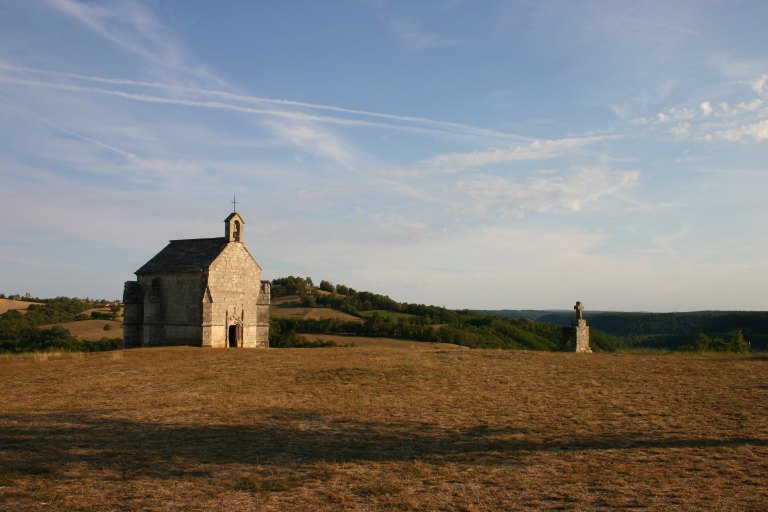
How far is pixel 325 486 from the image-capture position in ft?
29.7

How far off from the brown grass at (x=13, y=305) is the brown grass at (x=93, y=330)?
2120 centimetres

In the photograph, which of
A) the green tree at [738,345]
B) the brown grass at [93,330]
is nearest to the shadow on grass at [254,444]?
the green tree at [738,345]

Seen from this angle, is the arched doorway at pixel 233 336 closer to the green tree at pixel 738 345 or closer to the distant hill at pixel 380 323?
the distant hill at pixel 380 323

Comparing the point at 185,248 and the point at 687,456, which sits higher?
the point at 185,248

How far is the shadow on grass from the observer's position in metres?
10.4

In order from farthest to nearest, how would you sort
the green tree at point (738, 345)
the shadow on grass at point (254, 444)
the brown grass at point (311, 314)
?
1. the brown grass at point (311, 314)
2. the green tree at point (738, 345)
3. the shadow on grass at point (254, 444)

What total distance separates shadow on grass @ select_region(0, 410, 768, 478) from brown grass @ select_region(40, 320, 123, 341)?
49.7 meters

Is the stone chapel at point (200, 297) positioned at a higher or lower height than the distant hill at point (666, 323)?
higher

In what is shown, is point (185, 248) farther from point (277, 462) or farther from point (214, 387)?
point (277, 462)

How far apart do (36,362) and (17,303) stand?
249 ft

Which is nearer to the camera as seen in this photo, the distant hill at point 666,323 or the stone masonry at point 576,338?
the stone masonry at point 576,338

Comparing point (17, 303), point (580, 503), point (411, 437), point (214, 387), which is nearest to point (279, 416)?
point (411, 437)

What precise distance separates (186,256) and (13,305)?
66.2m

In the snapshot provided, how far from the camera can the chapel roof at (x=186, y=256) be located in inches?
1415
